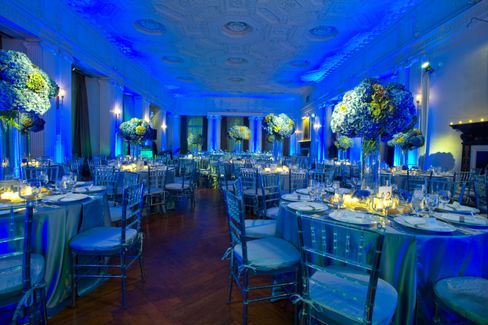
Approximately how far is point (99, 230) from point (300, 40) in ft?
27.0

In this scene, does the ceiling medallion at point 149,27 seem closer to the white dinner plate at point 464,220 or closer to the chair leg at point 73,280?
the chair leg at point 73,280

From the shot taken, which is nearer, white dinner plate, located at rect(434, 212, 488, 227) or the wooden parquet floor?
white dinner plate, located at rect(434, 212, 488, 227)

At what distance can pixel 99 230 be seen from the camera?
2.51 meters

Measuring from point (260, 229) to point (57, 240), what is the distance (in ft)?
5.71

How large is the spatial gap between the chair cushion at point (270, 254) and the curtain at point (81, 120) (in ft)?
32.1

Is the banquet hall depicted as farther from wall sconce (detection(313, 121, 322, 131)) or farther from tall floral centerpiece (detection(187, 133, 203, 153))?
tall floral centerpiece (detection(187, 133, 203, 153))

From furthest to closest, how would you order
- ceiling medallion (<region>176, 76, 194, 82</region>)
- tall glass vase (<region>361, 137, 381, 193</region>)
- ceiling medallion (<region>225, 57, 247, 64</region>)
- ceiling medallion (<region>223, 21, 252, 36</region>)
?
ceiling medallion (<region>176, 76, 194, 82</region>) < ceiling medallion (<region>225, 57, 247, 64</region>) < ceiling medallion (<region>223, 21, 252, 36</region>) < tall glass vase (<region>361, 137, 381, 193</region>)

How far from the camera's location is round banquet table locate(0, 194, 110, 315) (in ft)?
6.72

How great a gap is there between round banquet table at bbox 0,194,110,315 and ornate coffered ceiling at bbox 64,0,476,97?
592 centimetres

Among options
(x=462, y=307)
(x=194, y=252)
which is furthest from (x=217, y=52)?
(x=462, y=307)

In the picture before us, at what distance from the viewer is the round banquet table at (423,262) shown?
158cm

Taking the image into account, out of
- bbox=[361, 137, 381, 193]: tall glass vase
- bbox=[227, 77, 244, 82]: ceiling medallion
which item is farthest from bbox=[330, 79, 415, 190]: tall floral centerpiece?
bbox=[227, 77, 244, 82]: ceiling medallion

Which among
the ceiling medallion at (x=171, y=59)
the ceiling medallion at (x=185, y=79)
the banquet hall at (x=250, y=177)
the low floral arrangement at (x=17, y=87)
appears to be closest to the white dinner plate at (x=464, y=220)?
the banquet hall at (x=250, y=177)

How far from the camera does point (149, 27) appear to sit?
7895 millimetres
